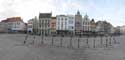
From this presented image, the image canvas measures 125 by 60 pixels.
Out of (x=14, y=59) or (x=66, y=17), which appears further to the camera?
(x=66, y=17)

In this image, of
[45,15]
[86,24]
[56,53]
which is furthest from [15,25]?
[56,53]

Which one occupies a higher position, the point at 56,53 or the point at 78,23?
the point at 78,23

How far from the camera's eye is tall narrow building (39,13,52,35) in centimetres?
8294

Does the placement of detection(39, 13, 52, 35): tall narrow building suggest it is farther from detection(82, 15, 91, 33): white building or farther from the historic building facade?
detection(82, 15, 91, 33): white building

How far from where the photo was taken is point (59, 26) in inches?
3253

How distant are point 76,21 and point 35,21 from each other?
16718mm

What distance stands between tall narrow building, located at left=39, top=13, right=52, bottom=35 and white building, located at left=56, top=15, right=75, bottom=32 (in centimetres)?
418

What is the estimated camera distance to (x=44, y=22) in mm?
87000

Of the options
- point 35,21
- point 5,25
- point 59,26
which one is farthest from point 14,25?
point 59,26

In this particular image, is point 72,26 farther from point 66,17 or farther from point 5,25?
point 5,25

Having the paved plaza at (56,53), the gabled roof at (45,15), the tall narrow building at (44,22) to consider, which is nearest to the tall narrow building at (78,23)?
the tall narrow building at (44,22)

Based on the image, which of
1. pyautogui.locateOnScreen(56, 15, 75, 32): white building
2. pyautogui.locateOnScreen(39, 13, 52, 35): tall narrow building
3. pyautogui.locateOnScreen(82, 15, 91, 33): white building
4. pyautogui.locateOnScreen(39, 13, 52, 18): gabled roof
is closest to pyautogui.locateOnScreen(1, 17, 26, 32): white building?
pyautogui.locateOnScreen(39, 13, 52, 18): gabled roof

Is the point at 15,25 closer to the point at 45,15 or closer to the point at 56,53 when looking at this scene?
the point at 45,15

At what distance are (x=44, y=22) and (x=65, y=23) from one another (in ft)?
29.7
